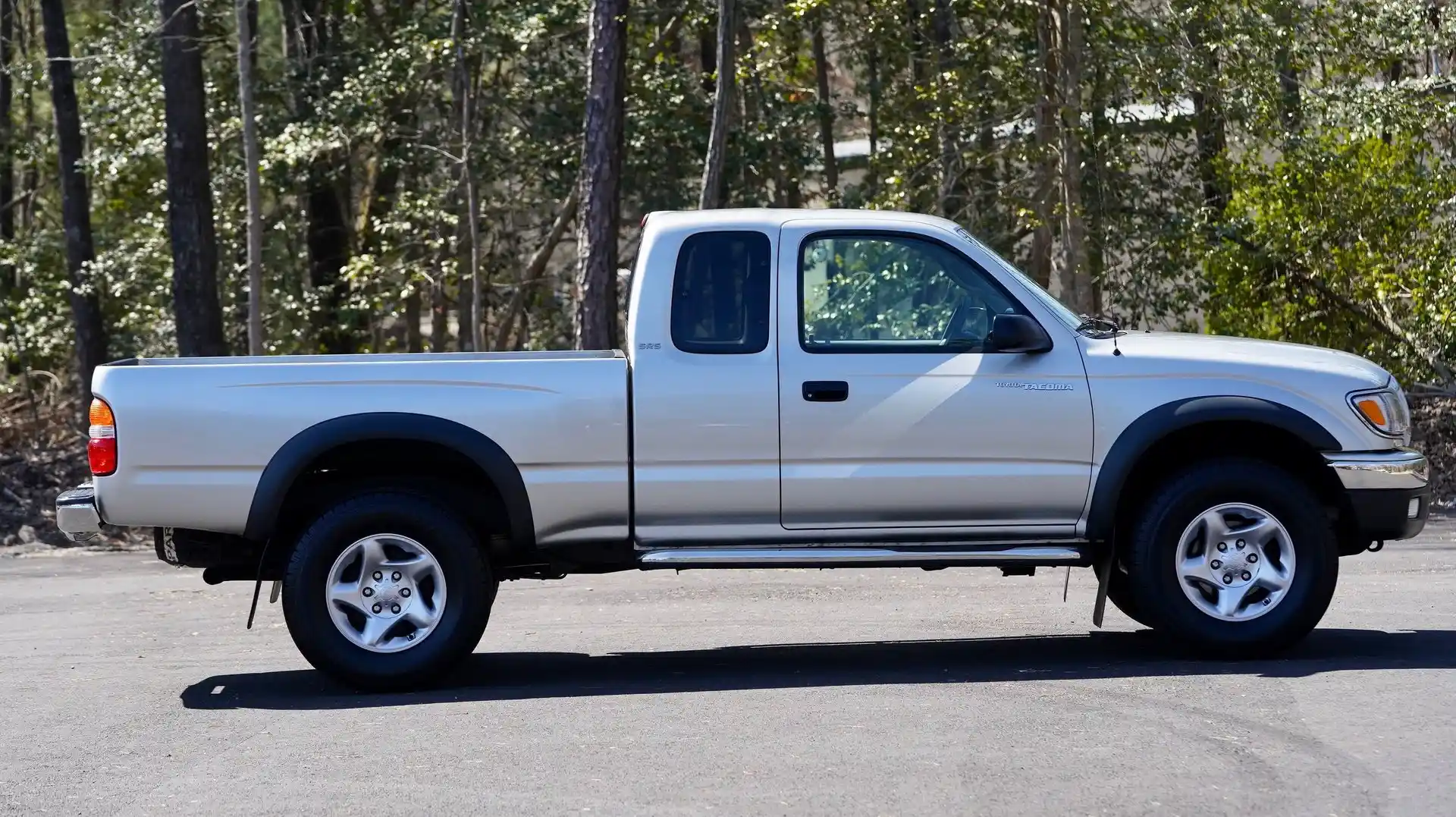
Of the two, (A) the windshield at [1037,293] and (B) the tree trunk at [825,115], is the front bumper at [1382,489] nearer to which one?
(A) the windshield at [1037,293]

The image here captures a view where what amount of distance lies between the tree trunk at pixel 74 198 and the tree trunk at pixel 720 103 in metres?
8.84

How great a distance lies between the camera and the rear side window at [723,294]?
22.9 ft

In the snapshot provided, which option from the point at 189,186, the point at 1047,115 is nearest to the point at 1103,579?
the point at 1047,115

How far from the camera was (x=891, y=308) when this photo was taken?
7.27 meters

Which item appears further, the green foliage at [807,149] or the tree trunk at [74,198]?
the tree trunk at [74,198]

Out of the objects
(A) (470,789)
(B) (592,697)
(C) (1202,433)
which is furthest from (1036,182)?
(A) (470,789)

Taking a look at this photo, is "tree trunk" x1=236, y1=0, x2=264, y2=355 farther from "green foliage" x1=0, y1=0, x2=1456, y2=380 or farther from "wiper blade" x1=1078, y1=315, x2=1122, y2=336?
"wiper blade" x1=1078, y1=315, x2=1122, y2=336

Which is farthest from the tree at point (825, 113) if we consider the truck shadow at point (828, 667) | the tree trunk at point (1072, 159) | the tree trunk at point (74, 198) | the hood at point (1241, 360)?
the hood at point (1241, 360)

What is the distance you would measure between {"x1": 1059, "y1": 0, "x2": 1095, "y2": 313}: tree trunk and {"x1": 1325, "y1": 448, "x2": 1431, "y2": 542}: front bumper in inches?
330

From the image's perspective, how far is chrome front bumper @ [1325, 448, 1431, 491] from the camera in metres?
6.96

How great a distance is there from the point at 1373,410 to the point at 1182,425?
0.84m

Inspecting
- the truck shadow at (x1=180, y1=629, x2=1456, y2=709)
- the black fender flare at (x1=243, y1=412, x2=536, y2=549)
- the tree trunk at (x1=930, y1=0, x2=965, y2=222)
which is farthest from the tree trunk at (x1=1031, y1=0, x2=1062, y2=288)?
the black fender flare at (x1=243, y1=412, x2=536, y2=549)

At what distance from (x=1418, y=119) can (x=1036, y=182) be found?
376 cm

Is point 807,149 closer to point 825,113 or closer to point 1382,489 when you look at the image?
point 825,113
